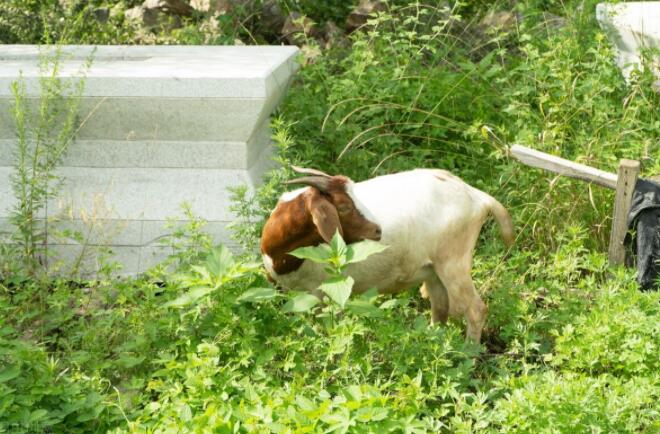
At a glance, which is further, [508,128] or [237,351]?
[508,128]

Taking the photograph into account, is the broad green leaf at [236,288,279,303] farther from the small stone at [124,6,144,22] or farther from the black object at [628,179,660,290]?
the small stone at [124,6,144,22]

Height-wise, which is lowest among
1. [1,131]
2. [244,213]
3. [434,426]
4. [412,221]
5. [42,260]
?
[42,260]

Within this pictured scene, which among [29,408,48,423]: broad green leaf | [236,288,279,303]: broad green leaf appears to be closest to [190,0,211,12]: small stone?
[236,288,279,303]: broad green leaf

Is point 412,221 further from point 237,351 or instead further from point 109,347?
point 109,347

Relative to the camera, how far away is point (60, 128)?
507 centimetres

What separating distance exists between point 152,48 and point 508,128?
228 centimetres

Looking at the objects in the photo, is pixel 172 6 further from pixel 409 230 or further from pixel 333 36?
pixel 409 230

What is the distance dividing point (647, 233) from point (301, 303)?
183 centimetres

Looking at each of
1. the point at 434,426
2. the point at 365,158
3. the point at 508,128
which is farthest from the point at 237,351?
the point at 508,128

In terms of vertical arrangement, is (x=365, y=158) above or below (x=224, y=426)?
below

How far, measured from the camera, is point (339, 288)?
11.0ft

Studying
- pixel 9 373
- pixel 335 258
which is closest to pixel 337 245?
pixel 335 258

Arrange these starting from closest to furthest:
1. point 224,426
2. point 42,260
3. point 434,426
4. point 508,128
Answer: point 224,426 → point 434,426 → point 42,260 → point 508,128

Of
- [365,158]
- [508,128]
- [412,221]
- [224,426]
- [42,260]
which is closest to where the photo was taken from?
[224,426]
